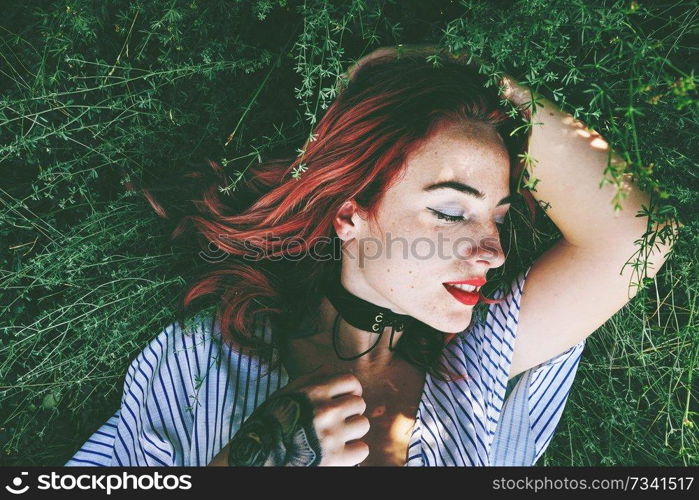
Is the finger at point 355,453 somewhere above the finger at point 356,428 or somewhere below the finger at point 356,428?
below

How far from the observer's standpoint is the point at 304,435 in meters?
2.09

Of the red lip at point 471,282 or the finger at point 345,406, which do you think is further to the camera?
the finger at point 345,406

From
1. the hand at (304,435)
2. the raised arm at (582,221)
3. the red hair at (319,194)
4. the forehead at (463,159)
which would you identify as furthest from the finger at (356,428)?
the forehead at (463,159)

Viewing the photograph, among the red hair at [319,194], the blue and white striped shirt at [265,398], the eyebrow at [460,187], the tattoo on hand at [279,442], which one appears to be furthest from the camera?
the blue and white striped shirt at [265,398]

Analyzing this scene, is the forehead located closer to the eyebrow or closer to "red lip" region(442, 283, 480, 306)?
the eyebrow

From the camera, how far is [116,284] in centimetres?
244

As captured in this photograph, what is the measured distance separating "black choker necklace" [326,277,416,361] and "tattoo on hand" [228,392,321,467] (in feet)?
1.11

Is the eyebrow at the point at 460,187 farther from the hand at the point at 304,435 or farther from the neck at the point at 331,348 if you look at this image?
the hand at the point at 304,435

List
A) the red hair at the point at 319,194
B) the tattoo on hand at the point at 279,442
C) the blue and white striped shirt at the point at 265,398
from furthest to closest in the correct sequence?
the blue and white striped shirt at the point at 265,398
the tattoo on hand at the point at 279,442
the red hair at the point at 319,194

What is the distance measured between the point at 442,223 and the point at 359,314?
0.59 m

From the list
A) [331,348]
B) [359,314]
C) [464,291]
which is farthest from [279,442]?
[464,291]

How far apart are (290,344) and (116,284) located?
Answer: 875mm

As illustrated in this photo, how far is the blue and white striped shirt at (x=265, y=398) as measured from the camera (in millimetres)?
2211

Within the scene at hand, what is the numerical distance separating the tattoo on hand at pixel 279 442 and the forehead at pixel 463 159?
3.43 feet
